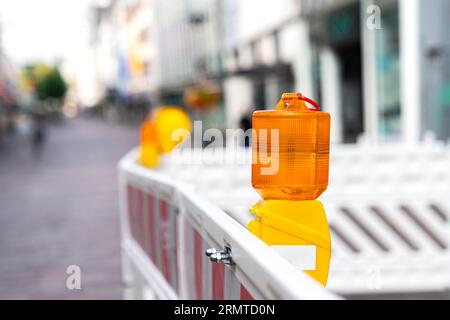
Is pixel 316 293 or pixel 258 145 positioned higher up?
Result: pixel 258 145

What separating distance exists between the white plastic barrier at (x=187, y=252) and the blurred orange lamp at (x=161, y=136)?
3.82m

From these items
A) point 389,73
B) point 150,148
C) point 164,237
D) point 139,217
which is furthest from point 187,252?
point 389,73

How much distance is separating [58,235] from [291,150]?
24.3ft

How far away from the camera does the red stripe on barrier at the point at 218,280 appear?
265cm

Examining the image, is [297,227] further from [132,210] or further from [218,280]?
[132,210]

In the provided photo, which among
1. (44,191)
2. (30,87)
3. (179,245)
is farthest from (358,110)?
(30,87)

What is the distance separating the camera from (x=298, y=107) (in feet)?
→ 8.51

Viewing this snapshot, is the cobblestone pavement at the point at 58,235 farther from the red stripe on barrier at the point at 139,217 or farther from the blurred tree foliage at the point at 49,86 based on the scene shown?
the blurred tree foliage at the point at 49,86

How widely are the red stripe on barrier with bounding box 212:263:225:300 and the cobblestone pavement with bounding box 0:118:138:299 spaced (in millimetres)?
3077

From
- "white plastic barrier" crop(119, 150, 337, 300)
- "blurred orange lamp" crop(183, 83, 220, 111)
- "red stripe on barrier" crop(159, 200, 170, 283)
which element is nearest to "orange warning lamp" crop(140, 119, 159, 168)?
"white plastic barrier" crop(119, 150, 337, 300)

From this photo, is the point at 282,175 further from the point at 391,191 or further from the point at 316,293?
the point at 391,191

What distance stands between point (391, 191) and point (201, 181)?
2174 mm

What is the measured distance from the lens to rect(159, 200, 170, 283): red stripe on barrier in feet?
13.9

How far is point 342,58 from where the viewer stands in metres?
20.4
